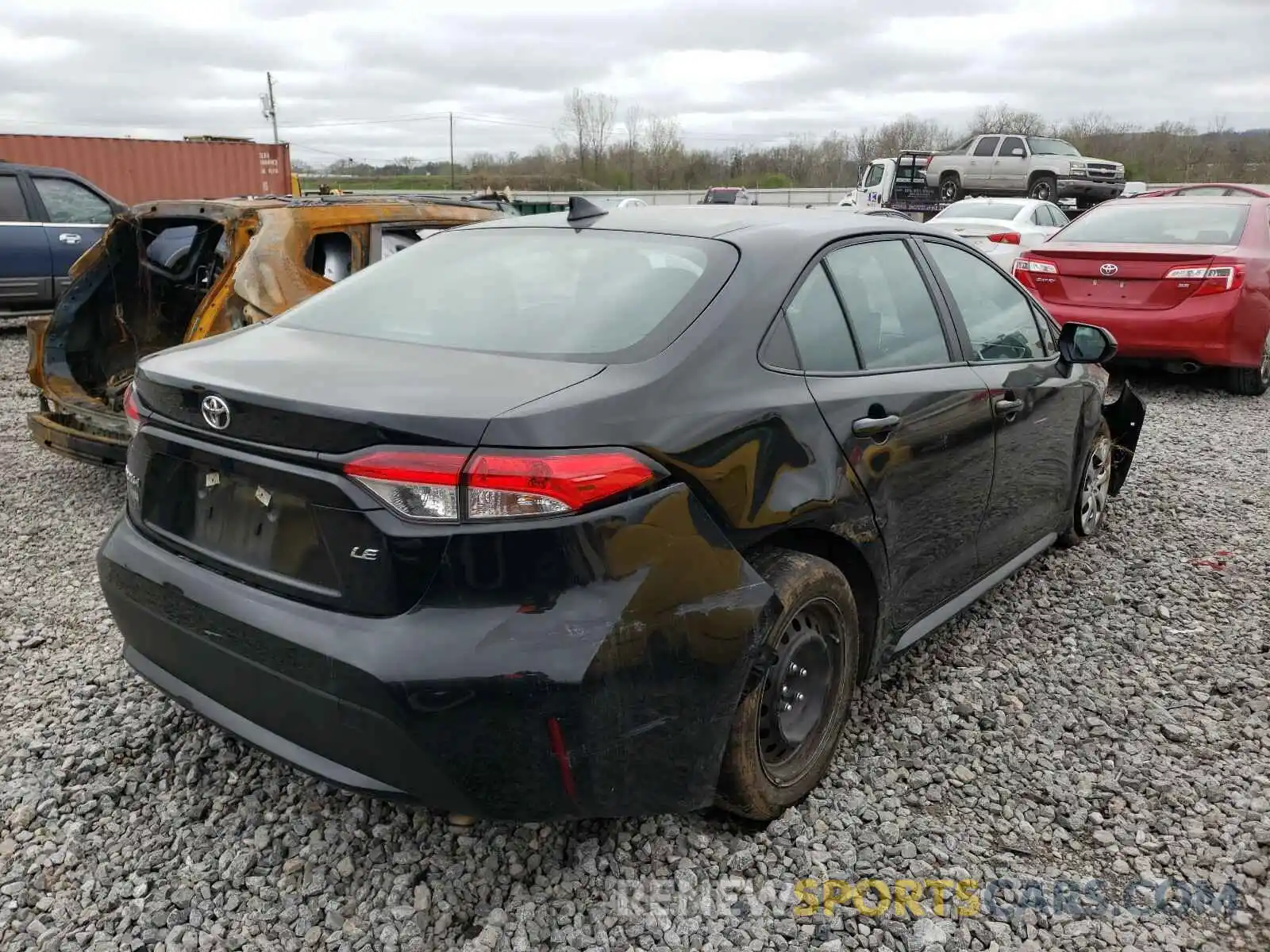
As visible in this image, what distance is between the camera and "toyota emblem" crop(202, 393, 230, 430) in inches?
84.1

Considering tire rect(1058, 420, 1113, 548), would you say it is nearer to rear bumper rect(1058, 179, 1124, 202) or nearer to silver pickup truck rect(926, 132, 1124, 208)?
silver pickup truck rect(926, 132, 1124, 208)

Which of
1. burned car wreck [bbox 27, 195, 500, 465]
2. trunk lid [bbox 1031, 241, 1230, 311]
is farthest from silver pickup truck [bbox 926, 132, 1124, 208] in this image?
burned car wreck [bbox 27, 195, 500, 465]

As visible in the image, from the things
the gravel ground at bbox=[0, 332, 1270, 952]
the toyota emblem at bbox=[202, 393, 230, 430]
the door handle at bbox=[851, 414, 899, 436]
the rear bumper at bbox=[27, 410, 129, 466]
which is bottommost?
the gravel ground at bbox=[0, 332, 1270, 952]

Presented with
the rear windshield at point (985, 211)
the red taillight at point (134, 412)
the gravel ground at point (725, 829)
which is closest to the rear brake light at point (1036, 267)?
the gravel ground at point (725, 829)

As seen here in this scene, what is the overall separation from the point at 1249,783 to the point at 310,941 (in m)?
2.59

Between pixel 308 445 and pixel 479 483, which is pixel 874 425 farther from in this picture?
pixel 308 445

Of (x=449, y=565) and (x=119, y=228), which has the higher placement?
(x=119, y=228)

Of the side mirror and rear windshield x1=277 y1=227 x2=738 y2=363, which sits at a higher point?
rear windshield x1=277 y1=227 x2=738 y2=363

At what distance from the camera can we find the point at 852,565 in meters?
2.69

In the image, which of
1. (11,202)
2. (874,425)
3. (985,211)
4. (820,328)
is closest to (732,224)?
(820,328)

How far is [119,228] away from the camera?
5.23 meters

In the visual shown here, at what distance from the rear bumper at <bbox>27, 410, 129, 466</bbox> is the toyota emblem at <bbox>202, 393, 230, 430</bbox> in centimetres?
283

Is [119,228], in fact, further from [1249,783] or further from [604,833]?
[1249,783]

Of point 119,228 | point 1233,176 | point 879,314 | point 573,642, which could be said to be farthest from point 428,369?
point 1233,176
